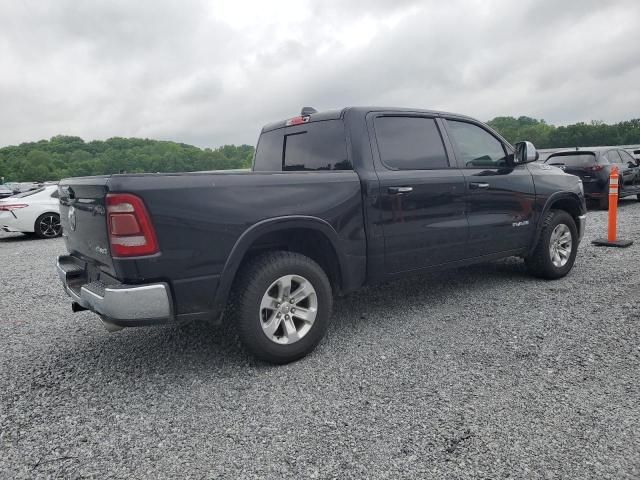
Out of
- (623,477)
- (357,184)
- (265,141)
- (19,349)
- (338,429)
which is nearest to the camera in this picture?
(623,477)

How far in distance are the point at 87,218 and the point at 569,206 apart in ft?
16.4

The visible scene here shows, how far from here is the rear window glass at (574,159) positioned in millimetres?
11375

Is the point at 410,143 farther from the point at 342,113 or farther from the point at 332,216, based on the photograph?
the point at 332,216

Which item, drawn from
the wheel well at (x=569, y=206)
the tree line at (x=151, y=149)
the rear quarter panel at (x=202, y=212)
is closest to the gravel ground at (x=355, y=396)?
the rear quarter panel at (x=202, y=212)

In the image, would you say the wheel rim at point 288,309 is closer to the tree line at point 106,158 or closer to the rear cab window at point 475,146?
the tree line at point 106,158

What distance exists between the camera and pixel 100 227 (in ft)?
9.40

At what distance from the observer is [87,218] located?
120 inches

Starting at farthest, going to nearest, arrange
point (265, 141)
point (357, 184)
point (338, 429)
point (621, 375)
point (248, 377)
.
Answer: point (265, 141)
point (357, 184)
point (248, 377)
point (621, 375)
point (338, 429)

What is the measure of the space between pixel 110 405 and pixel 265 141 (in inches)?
108

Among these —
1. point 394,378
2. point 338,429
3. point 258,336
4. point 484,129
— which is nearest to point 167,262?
point 258,336

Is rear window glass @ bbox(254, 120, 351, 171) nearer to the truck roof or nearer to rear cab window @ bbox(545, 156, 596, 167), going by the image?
the truck roof

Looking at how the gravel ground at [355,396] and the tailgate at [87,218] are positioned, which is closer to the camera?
the gravel ground at [355,396]

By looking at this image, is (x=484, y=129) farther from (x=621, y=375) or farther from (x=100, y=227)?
(x=100, y=227)

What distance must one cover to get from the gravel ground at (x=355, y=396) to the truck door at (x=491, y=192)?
0.64 meters
